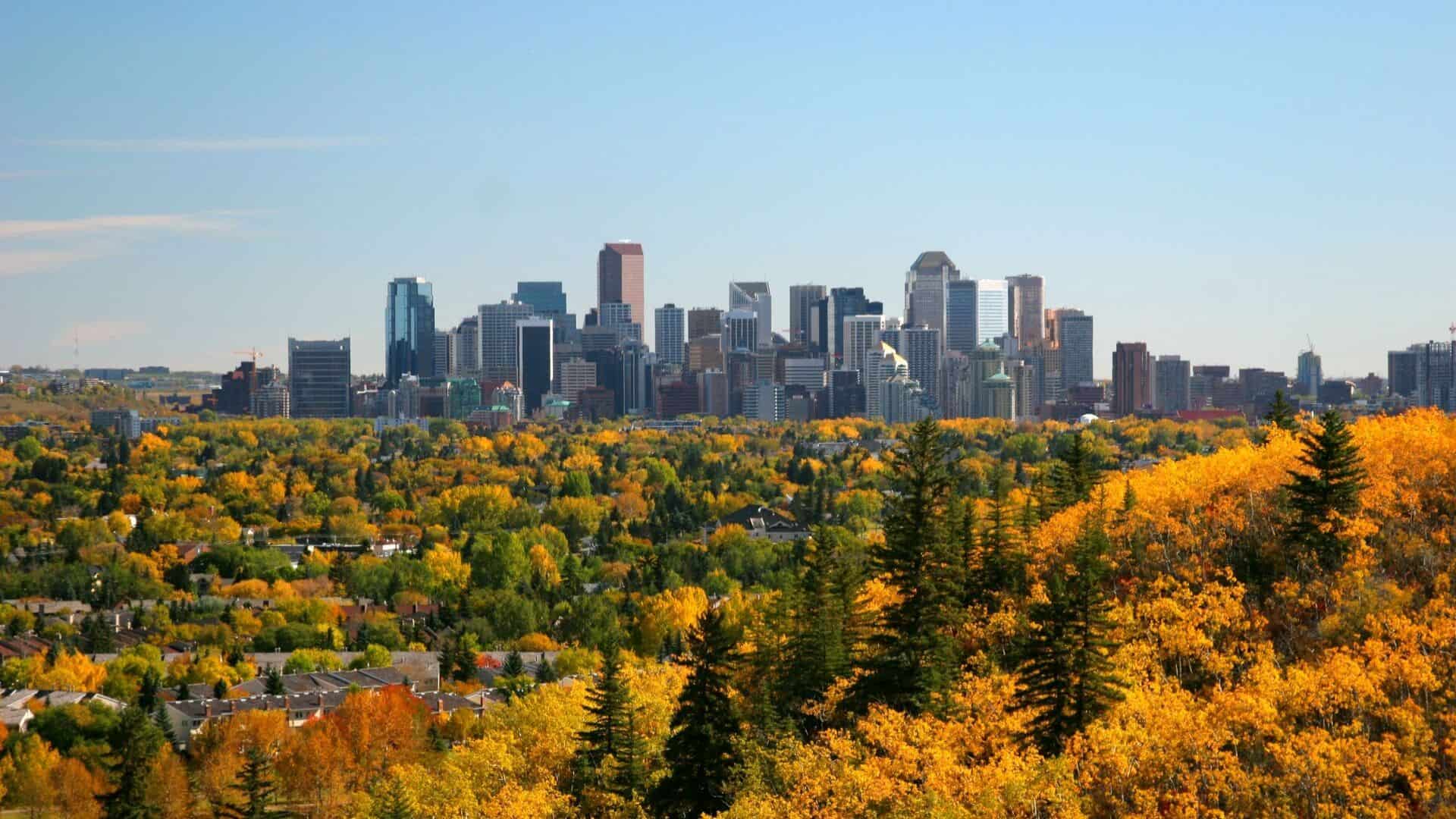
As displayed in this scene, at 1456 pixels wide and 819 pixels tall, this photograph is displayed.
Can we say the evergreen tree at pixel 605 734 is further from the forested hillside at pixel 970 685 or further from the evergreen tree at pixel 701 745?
the evergreen tree at pixel 701 745

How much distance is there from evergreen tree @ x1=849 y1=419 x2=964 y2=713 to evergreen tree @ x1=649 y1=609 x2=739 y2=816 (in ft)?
14.0

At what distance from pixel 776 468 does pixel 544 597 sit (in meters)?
76.2

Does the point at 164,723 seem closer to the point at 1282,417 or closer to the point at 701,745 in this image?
the point at 701,745

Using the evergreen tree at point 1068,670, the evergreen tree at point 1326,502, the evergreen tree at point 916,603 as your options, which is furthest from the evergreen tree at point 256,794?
the evergreen tree at point 1326,502

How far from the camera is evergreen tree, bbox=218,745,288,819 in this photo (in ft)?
178

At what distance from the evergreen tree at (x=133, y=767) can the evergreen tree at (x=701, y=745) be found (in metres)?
20.5

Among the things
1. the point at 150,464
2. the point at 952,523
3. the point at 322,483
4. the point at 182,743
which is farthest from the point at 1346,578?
the point at 150,464

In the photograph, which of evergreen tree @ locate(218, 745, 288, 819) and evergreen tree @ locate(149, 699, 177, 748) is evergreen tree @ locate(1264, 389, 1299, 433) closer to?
evergreen tree @ locate(218, 745, 288, 819)

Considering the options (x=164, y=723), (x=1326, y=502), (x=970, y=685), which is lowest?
(x=164, y=723)

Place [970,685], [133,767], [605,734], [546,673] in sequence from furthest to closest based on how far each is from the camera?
[546,673], [133,767], [605,734], [970,685]

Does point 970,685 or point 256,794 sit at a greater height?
point 970,685

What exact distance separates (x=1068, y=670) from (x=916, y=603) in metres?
7.50

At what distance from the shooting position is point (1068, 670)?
151ft

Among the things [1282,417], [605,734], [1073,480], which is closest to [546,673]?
[1073,480]
